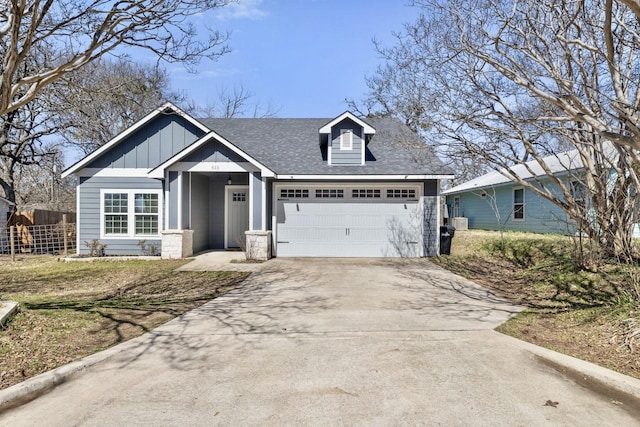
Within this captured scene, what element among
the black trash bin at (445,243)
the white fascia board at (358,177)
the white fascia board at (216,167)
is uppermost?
the white fascia board at (216,167)

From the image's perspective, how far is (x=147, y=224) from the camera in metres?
13.0

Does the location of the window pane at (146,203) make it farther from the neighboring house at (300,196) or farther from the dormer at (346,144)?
the dormer at (346,144)

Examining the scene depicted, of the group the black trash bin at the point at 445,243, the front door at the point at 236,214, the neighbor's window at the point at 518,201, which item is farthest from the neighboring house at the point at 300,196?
the neighbor's window at the point at 518,201

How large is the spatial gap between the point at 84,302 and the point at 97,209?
24.5 feet

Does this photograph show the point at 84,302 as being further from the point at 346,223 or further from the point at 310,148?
the point at 310,148

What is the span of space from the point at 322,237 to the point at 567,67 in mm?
8210

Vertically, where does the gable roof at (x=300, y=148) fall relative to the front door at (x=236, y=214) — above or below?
above

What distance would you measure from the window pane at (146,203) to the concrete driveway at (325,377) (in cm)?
789

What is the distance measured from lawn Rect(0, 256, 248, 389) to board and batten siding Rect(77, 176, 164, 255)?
1121 millimetres

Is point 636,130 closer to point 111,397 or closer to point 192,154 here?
point 111,397

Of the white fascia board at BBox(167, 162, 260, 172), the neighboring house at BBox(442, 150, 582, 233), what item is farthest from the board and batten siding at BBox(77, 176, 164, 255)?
the neighboring house at BBox(442, 150, 582, 233)

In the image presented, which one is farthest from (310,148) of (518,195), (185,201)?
(518,195)

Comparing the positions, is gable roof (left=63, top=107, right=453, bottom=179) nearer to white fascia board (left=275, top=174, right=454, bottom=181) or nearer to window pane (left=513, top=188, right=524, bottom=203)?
white fascia board (left=275, top=174, right=454, bottom=181)

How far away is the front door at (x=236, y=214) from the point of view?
14.3 metres
